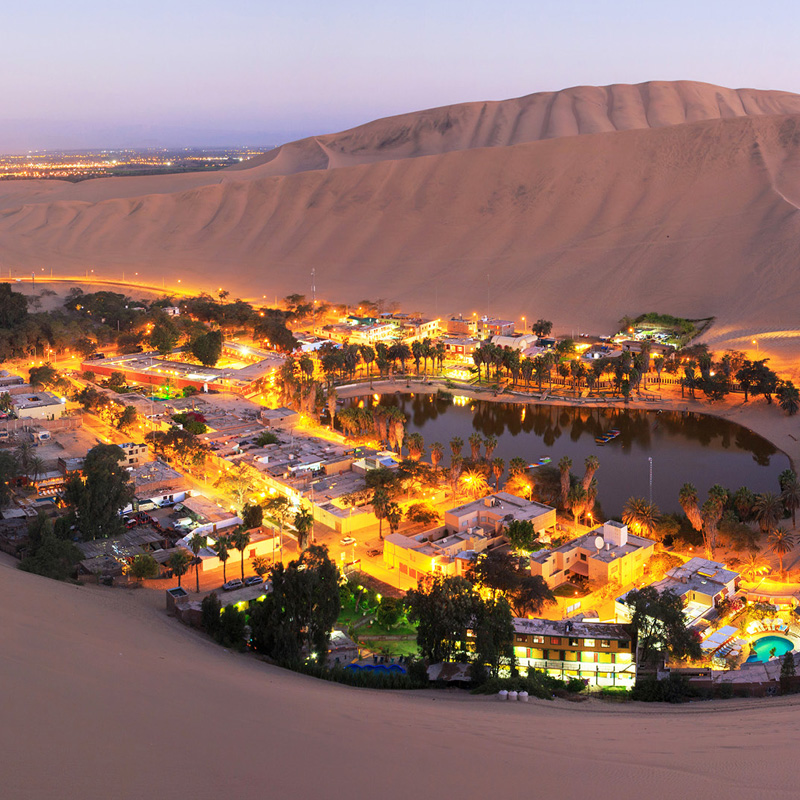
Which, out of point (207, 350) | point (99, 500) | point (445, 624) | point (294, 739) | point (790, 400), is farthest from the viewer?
point (207, 350)

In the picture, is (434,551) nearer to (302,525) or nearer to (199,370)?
(302,525)

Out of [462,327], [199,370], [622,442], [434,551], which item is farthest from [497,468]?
[462,327]

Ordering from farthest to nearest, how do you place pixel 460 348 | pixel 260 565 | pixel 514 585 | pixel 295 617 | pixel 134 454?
pixel 460 348
pixel 134 454
pixel 260 565
pixel 514 585
pixel 295 617

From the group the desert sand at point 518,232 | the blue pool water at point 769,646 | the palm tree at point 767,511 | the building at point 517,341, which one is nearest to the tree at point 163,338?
the desert sand at point 518,232

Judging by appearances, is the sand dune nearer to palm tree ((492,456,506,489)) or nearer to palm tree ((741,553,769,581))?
palm tree ((492,456,506,489))

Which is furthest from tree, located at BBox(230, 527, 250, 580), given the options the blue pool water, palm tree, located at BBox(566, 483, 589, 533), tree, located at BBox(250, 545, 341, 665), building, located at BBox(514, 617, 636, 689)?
the blue pool water

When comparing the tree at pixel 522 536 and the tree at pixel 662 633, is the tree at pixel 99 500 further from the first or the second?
→ the tree at pixel 662 633
